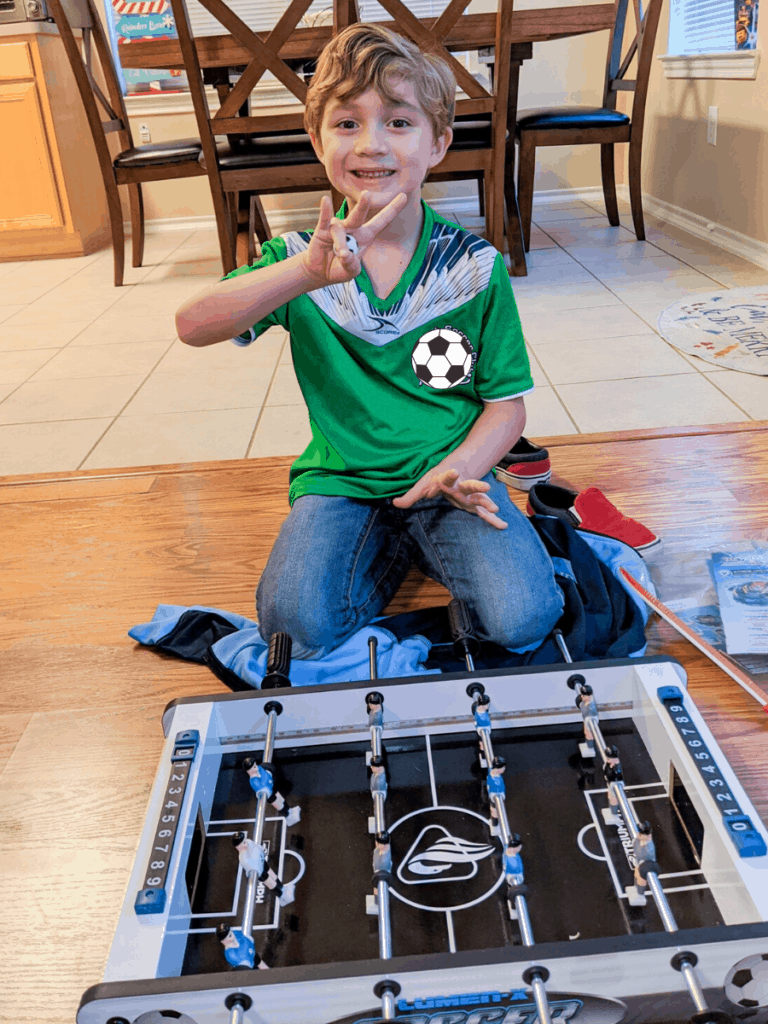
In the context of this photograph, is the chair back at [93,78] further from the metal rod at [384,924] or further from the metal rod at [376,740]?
the metal rod at [384,924]

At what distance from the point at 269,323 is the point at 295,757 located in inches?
23.2

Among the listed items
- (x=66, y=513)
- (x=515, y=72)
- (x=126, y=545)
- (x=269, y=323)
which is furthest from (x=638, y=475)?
(x=515, y=72)

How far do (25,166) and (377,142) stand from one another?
3.81 m

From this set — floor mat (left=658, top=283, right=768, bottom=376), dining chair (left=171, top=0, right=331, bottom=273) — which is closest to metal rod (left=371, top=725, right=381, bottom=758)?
floor mat (left=658, top=283, right=768, bottom=376)

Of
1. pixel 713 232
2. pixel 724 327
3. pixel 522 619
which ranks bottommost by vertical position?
pixel 522 619

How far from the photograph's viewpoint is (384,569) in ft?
4.33

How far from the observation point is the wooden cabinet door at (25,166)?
162 inches

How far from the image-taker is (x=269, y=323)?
4.00 ft

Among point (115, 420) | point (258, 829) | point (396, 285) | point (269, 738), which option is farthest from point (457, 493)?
point (115, 420)

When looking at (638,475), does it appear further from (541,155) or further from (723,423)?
(541,155)

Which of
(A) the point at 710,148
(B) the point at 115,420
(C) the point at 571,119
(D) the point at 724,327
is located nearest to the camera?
(B) the point at 115,420

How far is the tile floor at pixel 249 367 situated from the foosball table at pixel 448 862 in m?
1.08

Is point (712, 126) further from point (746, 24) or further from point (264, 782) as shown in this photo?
point (264, 782)

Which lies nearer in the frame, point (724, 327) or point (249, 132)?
point (724, 327)
